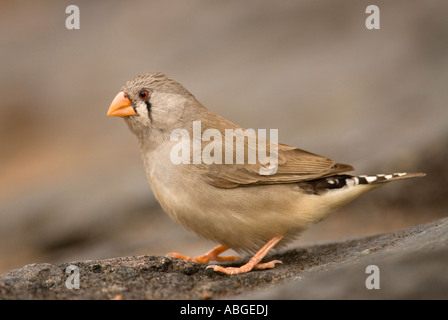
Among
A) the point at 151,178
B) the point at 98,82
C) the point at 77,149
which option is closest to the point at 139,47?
the point at 98,82

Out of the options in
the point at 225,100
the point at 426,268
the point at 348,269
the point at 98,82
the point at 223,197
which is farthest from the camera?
the point at 98,82

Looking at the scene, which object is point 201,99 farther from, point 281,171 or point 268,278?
point 268,278

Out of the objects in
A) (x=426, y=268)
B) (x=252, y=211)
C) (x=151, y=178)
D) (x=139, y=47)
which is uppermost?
(x=139, y=47)

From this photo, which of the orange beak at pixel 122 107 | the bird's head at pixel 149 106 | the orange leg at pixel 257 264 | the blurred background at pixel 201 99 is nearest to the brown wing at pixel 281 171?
the orange leg at pixel 257 264

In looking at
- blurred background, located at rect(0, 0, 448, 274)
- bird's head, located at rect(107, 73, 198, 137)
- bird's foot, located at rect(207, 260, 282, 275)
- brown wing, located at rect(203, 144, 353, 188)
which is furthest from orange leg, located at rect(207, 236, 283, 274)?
blurred background, located at rect(0, 0, 448, 274)

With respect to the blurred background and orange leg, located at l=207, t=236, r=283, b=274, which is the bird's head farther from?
the blurred background

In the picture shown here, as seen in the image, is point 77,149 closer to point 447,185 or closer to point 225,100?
point 225,100

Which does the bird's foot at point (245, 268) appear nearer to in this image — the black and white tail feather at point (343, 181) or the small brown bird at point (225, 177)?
the small brown bird at point (225, 177)
